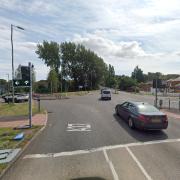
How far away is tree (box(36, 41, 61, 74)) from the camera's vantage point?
87.9m

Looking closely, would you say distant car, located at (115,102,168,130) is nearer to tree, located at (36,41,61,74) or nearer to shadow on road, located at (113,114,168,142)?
shadow on road, located at (113,114,168,142)

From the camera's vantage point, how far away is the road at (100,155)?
6.99 meters

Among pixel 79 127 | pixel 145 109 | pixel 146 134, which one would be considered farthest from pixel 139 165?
pixel 79 127

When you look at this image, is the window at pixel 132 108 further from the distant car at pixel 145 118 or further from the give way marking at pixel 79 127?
the give way marking at pixel 79 127

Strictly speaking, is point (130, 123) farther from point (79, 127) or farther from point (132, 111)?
point (79, 127)

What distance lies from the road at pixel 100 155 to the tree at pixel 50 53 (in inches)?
3021

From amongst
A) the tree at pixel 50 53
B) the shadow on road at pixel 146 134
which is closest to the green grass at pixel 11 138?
the shadow on road at pixel 146 134

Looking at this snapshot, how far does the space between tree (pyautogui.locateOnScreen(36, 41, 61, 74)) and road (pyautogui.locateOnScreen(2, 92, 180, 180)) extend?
252 ft

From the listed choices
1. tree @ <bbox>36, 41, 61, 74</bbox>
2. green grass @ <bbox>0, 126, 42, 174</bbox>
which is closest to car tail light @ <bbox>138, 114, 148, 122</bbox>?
green grass @ <bbox>0, 126, 42, 174</bbox>

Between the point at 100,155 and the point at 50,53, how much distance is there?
269 ft

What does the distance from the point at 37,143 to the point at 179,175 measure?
5.88 m

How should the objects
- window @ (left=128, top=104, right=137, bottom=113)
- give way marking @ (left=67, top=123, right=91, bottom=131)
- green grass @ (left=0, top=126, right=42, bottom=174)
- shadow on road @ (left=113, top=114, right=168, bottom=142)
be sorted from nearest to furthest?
green grass @ (left=0, top=126, right=42, bottom=174) < shadow on road @ (left=113, top=114, right=168, bottom=142) < give way marking @ (left=67, top=123, right=91, bottom=131) < window @ (left=128, top=104, right=137, bottom=113)

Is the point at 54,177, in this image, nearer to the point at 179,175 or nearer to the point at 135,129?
the point at 179,175

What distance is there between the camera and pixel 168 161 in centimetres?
815
